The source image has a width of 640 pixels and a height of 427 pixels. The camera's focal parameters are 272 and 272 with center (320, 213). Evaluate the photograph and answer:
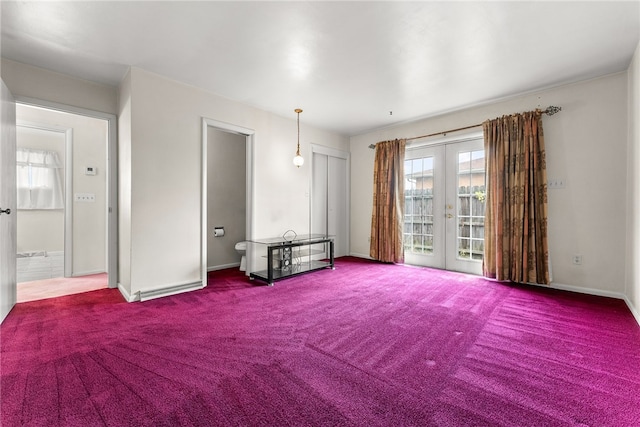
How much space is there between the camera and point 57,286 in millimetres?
3723

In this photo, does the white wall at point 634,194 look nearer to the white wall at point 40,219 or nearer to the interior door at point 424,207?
the interior door at point 424,207

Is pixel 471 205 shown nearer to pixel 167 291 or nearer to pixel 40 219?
pixel 167 291

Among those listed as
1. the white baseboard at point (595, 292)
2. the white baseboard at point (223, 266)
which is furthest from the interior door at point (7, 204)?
the white baseboard at point (595, 292)

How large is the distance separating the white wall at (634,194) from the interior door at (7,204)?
5.97 metres

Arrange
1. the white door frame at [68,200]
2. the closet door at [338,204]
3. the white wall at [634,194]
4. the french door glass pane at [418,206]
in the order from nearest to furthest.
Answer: the white wall at [634,194]
the white door frame at [68,200]
the french door glass pane at [418,206]
the closet door at [338,204]

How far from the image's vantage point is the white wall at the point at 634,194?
2688mm

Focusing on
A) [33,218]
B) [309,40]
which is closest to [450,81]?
[309,40]

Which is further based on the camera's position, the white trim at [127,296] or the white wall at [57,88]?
the white trim at [127,296]

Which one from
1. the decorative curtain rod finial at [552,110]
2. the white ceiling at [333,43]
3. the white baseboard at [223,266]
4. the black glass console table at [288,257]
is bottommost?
the white baseboard at [223,266]

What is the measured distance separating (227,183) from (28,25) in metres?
3.10

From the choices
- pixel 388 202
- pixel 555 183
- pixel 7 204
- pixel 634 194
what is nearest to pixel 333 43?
pixel 388 202

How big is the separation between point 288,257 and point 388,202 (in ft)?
7.18

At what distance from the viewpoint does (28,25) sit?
2389 millimetres

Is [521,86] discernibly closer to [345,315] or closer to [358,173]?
[358,173]
